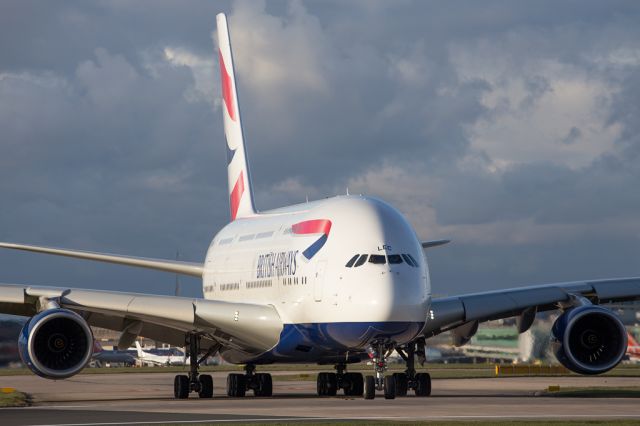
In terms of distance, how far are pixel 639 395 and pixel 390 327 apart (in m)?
8.27

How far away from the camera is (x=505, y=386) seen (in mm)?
36250

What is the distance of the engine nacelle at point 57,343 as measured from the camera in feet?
87.4

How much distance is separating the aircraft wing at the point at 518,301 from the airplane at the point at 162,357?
51.2 meters

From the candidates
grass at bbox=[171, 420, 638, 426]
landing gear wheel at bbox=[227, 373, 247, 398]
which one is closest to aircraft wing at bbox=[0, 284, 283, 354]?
landing gear wheel at bbox=[227, 373, 247, 398]

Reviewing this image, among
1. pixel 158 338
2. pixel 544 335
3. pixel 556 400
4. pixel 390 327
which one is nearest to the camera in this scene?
pixel 390 327

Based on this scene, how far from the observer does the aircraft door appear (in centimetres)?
2644

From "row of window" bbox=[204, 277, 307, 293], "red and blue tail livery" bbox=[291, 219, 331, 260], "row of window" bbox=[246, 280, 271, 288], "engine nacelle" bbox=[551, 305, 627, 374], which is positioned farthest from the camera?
"row of window" bbox=[246, 280, 271, 288]

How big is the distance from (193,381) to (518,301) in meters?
8.33

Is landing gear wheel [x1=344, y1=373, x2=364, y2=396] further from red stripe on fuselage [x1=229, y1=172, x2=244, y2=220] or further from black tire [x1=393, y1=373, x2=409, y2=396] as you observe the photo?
red stripe on fuselage [x1=229, y1=172, x2=244, y2=220]

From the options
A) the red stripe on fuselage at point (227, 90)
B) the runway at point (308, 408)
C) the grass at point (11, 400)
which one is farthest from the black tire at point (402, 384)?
the red stripe on fuselage at point (227, 90)

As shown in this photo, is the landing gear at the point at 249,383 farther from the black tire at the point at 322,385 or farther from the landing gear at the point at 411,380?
the landing gear at the point at 411,380

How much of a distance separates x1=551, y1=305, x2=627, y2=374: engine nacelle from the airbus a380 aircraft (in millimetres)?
30

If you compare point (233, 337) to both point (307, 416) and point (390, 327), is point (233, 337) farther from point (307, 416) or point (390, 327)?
point (307, 416)

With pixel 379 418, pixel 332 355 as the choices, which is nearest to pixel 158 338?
pixel 332 355
